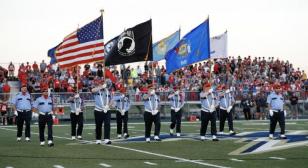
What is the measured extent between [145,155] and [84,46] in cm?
652

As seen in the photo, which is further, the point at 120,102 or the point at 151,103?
the point at 120,102

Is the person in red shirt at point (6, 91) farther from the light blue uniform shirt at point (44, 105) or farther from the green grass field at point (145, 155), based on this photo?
the light blue uniform shirt at point (44, 105)

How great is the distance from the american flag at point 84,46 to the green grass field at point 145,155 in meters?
2.83

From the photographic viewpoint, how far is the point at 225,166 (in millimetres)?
13328

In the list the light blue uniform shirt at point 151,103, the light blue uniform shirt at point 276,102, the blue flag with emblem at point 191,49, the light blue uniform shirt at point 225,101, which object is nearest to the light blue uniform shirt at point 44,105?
the light blue uniform shirt at point 151,103

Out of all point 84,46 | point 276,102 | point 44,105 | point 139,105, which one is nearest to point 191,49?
point 276,102

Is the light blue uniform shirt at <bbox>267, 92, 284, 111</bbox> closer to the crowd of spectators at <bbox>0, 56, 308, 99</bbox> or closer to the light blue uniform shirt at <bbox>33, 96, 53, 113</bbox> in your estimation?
the light blue uniform shirt at <bbox>33, 96, 53, 113</bbox>

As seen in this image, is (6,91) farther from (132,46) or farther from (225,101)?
(225,101)

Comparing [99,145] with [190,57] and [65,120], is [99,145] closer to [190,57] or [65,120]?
[190,57]

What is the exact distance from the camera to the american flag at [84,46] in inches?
834

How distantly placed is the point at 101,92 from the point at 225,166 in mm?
7678

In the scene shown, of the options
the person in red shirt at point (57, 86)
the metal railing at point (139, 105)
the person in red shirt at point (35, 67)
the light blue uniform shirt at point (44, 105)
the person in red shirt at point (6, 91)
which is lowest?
the light blue uniform shirt at point (44, 105)

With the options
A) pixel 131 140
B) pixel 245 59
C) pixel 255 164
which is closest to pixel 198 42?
pixel 131 140

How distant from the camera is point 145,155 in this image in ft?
52.5
